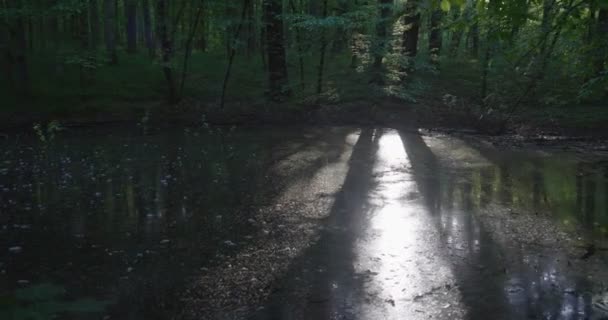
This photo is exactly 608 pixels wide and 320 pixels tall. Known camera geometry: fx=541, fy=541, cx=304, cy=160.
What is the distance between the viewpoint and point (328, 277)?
722cm

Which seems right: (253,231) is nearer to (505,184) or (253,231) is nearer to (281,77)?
(505,184)

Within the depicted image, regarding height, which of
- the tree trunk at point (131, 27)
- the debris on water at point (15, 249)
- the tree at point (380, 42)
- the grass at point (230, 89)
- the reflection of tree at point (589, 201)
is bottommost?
the debris on water at point (15, 249)

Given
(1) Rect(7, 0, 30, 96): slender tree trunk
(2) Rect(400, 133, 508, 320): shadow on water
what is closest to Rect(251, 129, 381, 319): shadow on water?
(2) Rect(400, 133, 508, 320): shadow on water

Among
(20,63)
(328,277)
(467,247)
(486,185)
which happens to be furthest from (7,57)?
(467,247)

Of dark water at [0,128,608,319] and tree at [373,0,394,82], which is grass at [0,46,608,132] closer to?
tree at [373,0,394,82]

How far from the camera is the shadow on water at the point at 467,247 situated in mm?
6432

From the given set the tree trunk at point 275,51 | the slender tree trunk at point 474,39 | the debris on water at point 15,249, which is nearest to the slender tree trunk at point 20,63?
the tree trunk at point 275,51

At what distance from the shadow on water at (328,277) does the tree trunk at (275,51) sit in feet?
46.6

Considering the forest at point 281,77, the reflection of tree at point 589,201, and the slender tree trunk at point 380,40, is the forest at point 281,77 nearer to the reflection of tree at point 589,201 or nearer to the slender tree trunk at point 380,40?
the slender tree trunk at point 380,40

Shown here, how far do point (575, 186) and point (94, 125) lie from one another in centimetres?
1741

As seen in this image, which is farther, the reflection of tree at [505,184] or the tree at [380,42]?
the tree at [380,42]

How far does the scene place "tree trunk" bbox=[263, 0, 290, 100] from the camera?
24422 mm

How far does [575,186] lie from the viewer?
40.7 ft

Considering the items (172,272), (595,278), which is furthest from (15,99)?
(595,278)
